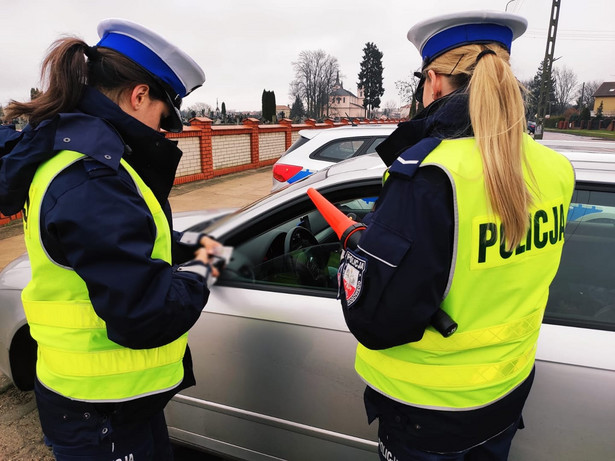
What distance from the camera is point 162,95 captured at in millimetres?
1353

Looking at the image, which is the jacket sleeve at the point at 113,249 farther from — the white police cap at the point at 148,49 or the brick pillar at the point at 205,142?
the brick pillar at the point at 205,142

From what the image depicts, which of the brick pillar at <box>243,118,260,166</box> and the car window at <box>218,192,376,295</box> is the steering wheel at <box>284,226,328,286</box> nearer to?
the car window at <box>218,192,376,295</box>

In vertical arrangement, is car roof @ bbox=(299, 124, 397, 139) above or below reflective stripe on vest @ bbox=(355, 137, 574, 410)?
above

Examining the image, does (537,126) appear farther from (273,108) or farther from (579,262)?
(579,262)

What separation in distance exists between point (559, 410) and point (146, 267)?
135 centimetres

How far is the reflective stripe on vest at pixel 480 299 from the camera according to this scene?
102cm

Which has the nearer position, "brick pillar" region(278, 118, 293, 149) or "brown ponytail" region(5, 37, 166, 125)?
"brown ponytail" region(5, 37, 166, 125)

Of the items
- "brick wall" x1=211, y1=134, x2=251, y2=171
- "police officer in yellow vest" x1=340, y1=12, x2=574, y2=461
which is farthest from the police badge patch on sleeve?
"brick wall" x1=211, y1=134, x2=251, y2=171

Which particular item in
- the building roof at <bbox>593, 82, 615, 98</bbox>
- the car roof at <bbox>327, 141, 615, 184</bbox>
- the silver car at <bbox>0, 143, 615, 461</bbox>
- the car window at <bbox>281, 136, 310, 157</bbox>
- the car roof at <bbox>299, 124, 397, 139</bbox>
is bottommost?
the silver car at <bbox>0, 143, 615, 461</bbox>

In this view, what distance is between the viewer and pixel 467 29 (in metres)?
1.18

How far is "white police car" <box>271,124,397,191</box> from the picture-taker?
19.3ft

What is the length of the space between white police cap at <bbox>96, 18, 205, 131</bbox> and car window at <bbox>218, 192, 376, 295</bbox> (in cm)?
78

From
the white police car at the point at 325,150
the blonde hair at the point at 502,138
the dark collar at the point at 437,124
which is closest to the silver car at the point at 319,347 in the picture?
the dark collar at the point at 437,124

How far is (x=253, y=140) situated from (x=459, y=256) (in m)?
14.1
